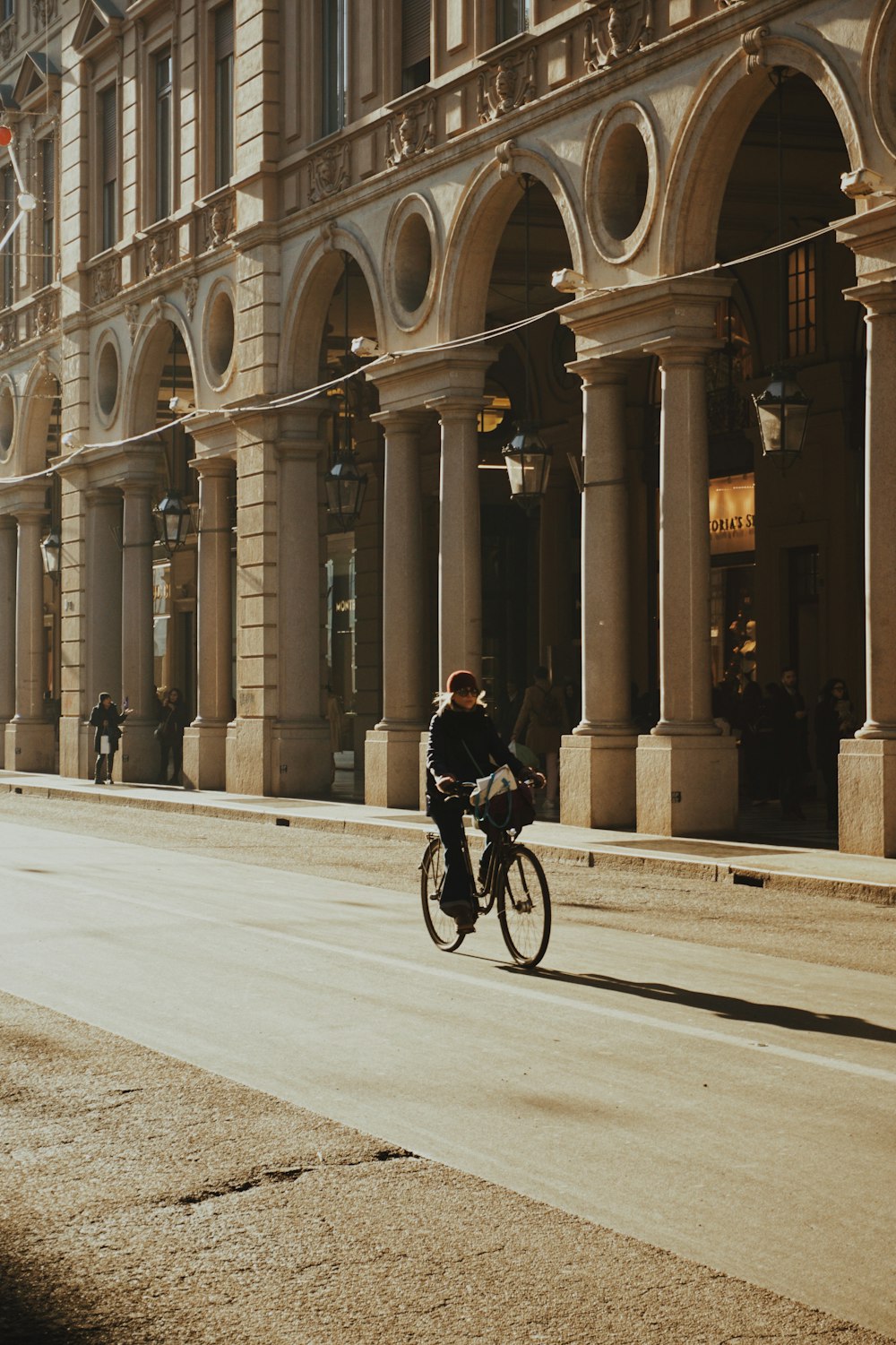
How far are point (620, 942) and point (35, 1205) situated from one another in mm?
6725

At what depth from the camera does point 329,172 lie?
2722 cm

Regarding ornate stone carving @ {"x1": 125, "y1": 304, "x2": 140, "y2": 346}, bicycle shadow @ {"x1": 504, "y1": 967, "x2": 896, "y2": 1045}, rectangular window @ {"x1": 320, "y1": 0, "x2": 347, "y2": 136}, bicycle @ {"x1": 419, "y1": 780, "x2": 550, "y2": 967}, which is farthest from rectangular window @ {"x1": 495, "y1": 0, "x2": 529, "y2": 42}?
bicycle shadow @ {"x1": 504, "y1": 967, "x2": 896, "y2": 1045}

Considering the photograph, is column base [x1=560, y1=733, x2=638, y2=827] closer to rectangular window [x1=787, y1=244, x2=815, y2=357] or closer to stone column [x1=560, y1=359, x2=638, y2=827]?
stone column [x1=560, y1=359, x2=638, y2=827]

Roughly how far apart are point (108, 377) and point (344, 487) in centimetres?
1106

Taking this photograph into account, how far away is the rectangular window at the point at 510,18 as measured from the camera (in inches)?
906

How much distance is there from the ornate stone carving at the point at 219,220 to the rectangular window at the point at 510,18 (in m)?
7.44

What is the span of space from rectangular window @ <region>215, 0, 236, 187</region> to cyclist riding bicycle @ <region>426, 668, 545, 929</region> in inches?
815

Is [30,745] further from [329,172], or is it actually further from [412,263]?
[412,263]

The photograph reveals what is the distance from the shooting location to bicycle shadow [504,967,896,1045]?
29.2 ft

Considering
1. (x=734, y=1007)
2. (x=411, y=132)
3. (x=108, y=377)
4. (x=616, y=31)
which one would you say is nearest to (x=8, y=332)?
(x=108, y=377)

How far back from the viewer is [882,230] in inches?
667

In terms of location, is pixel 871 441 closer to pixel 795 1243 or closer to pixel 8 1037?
pixel 8 1037

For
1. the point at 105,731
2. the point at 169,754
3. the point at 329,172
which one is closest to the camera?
the point at 329,172

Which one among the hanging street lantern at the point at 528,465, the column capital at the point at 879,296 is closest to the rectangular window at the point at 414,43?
the hanging street lantern at the point at 528,465
